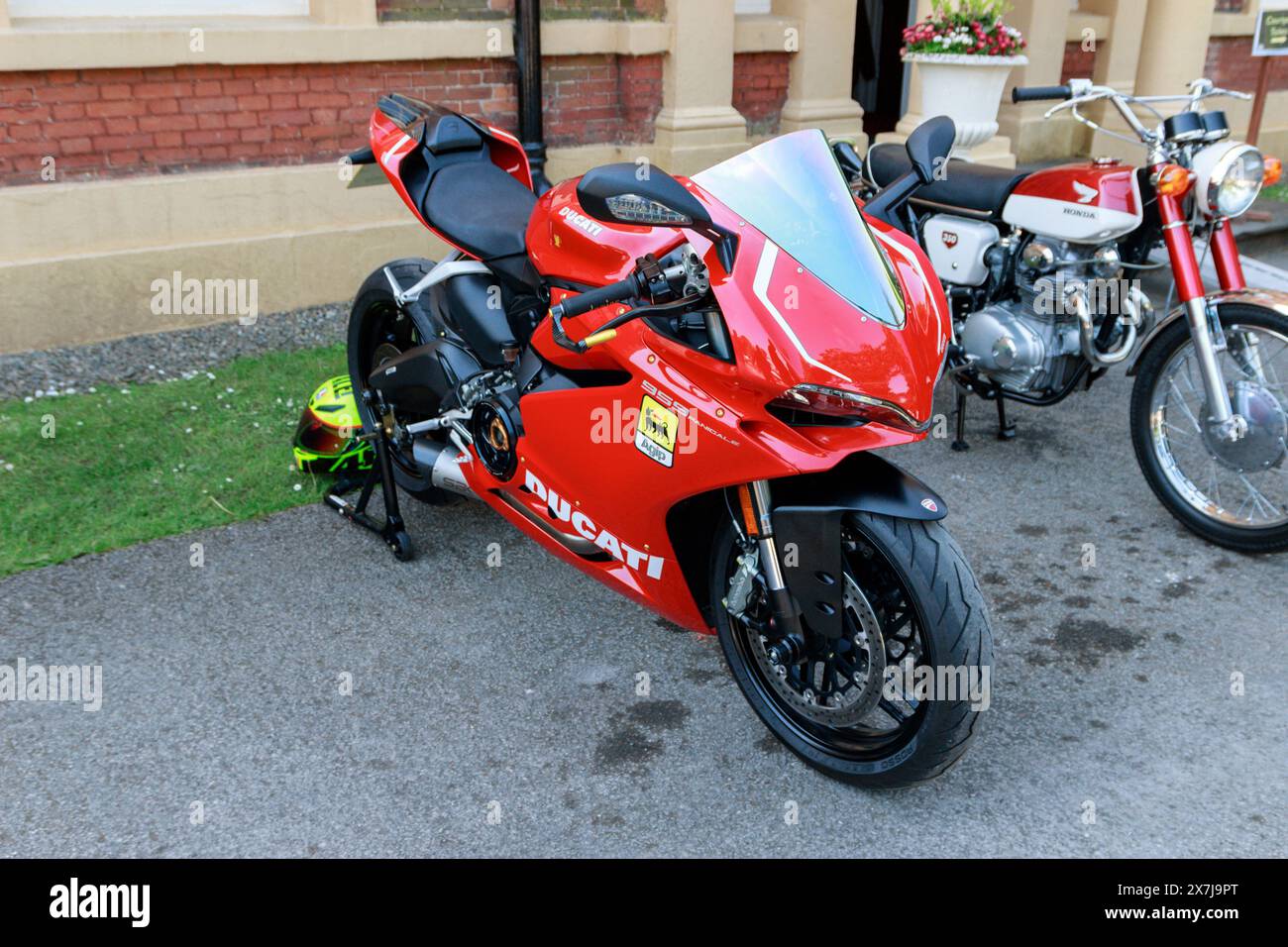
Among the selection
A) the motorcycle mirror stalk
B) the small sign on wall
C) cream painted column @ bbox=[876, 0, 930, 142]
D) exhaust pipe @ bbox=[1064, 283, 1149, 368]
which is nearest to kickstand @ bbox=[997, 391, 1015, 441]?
exhaust pipe @ bbox=[1064, 283, 1149, 368]

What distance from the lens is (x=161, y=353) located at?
5.86 m

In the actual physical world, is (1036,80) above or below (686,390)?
above

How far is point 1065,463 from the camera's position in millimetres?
5039

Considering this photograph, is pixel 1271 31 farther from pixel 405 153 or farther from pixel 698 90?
pixel 405 153

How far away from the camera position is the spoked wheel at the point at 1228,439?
412 cm

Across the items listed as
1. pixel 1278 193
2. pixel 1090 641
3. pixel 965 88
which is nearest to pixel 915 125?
pixel 965 88

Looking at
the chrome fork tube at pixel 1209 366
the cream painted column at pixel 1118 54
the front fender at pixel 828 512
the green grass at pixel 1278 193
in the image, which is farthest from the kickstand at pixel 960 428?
the green grass at pixel 1278 193

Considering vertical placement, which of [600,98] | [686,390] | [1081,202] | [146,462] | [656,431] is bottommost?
[146,462]

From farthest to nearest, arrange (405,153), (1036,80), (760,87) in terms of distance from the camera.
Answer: (1036,80) → (760,87) → (405,153)

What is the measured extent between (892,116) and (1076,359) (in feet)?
22.2

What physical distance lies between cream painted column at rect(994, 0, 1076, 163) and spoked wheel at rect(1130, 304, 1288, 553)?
472 centimetres

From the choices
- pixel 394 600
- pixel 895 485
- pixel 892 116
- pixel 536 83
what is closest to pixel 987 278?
pixel 895 485

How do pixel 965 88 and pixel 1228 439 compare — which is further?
pixel 965 88

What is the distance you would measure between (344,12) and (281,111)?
2.06ft
